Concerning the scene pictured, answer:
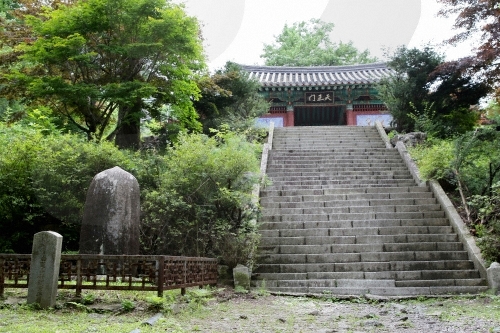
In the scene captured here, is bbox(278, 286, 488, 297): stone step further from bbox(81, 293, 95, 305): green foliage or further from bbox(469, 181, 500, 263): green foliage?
bbox(81, 293, 95, 305): green foliage

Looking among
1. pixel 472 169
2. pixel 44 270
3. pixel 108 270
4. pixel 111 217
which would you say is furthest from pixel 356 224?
pixel 44 270

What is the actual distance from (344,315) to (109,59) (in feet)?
31.0

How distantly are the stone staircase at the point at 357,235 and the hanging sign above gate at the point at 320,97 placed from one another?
9.34 meters

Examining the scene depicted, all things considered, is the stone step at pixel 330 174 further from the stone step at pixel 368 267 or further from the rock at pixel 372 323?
the rock at pixel 372 323

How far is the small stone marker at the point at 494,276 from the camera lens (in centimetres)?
818

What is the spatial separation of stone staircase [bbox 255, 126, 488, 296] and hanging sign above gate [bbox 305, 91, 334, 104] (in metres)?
9.34

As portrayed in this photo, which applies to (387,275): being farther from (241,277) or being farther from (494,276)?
(241,277)

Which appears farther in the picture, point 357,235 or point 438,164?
point 438,164

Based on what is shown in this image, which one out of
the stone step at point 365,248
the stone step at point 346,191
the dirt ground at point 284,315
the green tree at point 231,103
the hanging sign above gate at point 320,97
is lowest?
the dirt ground at point 284,315

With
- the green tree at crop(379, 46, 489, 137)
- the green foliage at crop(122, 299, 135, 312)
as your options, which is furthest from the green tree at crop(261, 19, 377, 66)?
the green foliage at crop(122, 299, 135, 312)

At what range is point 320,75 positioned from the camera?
90.9 feet

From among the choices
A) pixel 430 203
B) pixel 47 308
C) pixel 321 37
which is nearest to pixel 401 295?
pixel 430 203

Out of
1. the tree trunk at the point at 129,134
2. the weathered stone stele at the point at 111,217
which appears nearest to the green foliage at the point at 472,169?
the weathered stone stele at the point at 111,217

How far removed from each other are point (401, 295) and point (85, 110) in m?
9.38
